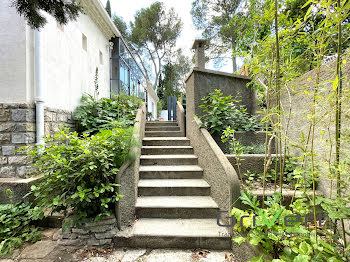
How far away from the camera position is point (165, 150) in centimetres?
362

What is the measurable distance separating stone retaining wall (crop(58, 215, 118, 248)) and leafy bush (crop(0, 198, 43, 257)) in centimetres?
42

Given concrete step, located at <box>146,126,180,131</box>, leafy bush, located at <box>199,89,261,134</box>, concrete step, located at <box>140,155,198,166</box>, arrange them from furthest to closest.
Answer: concrete step, located at <box>146,126,180,131</box> → leafy bush, located at <box>199,89,261,134</box> → concrete step, located at <box>140,155,198,166</box>

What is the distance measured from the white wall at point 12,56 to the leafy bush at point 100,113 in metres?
1.28

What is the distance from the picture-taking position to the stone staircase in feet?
6.59

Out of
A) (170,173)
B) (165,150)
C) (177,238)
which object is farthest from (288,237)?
(165,150)

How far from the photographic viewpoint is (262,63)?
1.80 meters

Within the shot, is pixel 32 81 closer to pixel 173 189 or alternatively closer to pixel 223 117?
pixel 173 189

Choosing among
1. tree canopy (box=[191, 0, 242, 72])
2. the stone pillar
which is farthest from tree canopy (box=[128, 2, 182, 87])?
the stone pillar

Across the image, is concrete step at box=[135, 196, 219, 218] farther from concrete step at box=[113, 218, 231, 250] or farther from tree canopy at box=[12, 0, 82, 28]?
tree canopy at box=[12, 0, 82, 28]

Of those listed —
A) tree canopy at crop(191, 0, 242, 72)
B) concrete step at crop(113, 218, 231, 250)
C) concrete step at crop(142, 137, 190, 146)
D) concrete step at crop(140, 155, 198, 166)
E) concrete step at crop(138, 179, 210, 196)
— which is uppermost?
tree canopy at crop(191, 0, 242, 72)

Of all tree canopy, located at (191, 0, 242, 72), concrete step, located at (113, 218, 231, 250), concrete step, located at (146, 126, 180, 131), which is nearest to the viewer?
concrete step, located at (113, 218, 231, 250)

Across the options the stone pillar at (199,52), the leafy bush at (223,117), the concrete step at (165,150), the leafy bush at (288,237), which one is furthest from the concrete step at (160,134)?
the leafy bush at (288,237)

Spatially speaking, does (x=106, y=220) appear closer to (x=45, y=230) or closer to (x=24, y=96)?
(x=45, y=230)

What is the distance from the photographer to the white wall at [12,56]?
2703 mm
